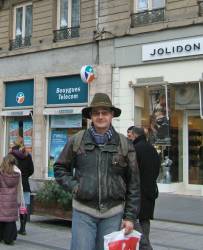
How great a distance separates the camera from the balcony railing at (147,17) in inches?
648

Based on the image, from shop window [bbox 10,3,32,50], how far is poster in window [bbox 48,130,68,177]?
3.95 meters

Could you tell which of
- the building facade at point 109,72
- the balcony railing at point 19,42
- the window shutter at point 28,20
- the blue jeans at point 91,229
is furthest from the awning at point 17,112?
the blue jeans at point 91,229

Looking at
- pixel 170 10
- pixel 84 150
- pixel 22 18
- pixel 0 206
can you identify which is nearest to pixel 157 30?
pixel 170 10

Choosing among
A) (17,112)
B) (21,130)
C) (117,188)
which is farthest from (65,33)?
(117,188)

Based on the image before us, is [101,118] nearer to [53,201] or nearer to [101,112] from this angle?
[101,112]

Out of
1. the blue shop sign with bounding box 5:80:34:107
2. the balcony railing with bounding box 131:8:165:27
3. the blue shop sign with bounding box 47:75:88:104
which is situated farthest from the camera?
the blue shop sign with bounding box 5:80:34:107

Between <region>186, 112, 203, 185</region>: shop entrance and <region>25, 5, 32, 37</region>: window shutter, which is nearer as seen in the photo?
<region>186, 112, 203, 185</region>: shop entrance

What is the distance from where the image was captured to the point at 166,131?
16031 millimetres

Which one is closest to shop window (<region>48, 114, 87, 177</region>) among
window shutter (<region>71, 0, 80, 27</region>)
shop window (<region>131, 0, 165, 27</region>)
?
window shutter (<region>71, 0, 80, 27</region>)

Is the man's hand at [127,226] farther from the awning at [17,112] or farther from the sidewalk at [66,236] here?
the awning at [17,112]

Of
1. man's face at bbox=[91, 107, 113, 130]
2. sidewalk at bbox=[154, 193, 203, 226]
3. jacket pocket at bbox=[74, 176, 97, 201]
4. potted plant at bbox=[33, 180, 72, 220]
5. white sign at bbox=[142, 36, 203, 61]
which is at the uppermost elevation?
white sign at bbox=[142, 36, 203, 61]

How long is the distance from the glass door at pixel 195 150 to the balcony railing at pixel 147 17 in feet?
10.9

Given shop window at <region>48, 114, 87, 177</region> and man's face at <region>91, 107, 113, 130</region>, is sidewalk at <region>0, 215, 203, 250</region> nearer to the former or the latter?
man's face at <region>91, 107, 113, 130</region>

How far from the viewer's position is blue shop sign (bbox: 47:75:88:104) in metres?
18.3
